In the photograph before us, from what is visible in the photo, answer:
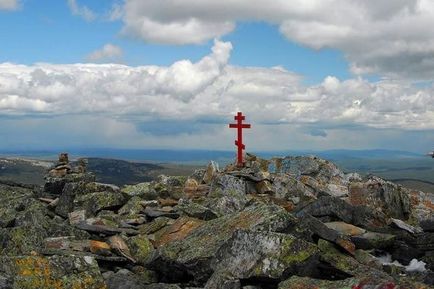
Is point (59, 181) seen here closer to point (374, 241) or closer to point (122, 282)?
point (122, 282)

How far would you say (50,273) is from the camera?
14953 mm

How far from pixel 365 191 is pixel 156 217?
12.6 meters

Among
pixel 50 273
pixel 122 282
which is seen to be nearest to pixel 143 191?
pixel 122 282

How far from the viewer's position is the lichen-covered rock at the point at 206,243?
1703cm

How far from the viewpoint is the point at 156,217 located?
1027 inches

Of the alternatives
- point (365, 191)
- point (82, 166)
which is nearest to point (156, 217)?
point (365, 191)

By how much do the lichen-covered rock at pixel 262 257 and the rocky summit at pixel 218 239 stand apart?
0.03 metres

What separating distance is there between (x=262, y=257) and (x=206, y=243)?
11.9ft

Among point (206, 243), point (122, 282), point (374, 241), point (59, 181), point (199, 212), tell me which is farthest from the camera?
point (59, 181)

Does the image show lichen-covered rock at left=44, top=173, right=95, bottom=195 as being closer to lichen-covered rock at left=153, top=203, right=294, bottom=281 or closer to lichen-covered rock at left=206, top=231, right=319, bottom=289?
lichen-covered rock at left=153, top=203, right=294, bottom=281

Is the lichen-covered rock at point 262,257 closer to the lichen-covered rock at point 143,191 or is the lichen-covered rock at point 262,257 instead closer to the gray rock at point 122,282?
the gray rock at point 122,282

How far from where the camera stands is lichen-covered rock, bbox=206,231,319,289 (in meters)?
14.6

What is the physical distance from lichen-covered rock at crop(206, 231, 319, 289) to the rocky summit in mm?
31

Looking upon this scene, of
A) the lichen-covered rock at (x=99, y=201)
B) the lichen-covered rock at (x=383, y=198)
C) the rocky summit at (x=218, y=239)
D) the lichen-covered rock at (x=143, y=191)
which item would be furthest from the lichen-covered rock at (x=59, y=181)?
the lichen-covered rock at (x=383, y=198)
